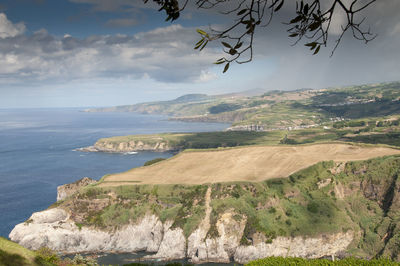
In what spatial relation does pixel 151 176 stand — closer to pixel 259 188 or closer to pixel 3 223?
pixel 259 188

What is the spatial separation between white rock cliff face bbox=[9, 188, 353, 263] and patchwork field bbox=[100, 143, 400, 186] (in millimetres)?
10977

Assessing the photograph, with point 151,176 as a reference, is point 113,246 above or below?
below

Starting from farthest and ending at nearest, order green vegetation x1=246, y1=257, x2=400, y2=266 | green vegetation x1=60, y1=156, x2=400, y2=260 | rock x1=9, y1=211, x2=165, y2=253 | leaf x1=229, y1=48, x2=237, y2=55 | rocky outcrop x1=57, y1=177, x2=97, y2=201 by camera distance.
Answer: rocky outcrop x1=57, y1=177, x2=97, y2=201
rock x1=9, y1=211, x2=165, y2=253
green vegetation x1=60, y1=156, x2=400, y2=260
green vegetation x1=246, y1=257, x2=400, y2=266
leaf x1=229, y1=48, x2=237, y2=55

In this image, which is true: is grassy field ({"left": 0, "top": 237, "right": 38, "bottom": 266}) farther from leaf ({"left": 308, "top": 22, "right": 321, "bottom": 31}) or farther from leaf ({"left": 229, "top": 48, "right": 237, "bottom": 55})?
leaf ({"left": 308, "top": 22, "right": 321, "bottom": 31})

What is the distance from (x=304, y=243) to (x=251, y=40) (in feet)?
240

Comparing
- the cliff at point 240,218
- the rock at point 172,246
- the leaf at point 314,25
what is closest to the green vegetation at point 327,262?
the leaf at point 314,25

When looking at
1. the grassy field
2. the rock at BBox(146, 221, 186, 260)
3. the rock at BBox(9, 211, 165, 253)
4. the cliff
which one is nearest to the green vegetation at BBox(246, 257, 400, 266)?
the grassy field

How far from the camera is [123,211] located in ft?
265

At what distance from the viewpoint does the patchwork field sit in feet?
285

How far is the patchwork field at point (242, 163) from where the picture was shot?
285 feet

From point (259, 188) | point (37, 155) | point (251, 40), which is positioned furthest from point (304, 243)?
point (37, 155)

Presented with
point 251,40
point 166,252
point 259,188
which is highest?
point 251,40

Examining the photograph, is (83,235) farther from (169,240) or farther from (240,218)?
(240,218)

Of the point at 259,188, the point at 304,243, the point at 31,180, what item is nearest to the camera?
the point at 304,243
